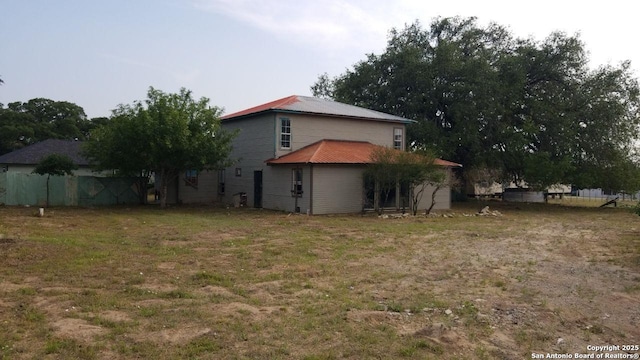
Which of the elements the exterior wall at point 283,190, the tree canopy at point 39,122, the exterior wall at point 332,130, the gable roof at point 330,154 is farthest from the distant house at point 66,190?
the tree canopy at point 39,122

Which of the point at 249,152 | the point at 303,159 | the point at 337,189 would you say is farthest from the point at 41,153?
the point at 337,189

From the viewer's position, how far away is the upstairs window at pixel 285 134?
84.2ft

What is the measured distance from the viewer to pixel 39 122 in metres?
56.3

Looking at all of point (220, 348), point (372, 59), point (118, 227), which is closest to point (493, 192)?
point (372, 59)

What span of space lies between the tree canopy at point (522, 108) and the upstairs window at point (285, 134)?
387 inches

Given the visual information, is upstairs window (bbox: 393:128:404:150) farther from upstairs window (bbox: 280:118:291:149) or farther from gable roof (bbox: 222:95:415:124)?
upstairs window (bbox: 280:118:291:149)

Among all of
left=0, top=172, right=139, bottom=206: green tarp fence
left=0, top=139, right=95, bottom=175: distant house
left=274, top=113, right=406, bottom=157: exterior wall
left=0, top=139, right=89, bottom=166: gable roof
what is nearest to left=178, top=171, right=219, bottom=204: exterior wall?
left=0, top=172, right=139, bottom=206: green tarp fence

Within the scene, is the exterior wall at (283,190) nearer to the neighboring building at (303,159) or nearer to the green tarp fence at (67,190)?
the neighboring building at (303,159)

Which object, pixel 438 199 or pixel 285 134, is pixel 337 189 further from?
pixel 438 199

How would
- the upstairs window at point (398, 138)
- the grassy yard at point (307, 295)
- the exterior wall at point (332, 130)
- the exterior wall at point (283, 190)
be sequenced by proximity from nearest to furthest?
the grassy yard at point (307, 295) → the exterior wall at point (283, 190) → the exterior wall at point (332, 130) → the upstairs window at point (398, 138)

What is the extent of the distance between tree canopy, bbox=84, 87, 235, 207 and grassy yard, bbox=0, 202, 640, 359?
8.83 metres

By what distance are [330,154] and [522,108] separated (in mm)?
17503

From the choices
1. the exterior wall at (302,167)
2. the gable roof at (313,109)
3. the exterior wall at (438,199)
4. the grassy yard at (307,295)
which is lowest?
the grassy yard at (307,295)

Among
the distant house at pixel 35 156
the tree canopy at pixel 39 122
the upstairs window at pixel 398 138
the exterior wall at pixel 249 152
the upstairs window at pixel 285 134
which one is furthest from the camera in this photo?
the tree canopy at pixel 39 122
